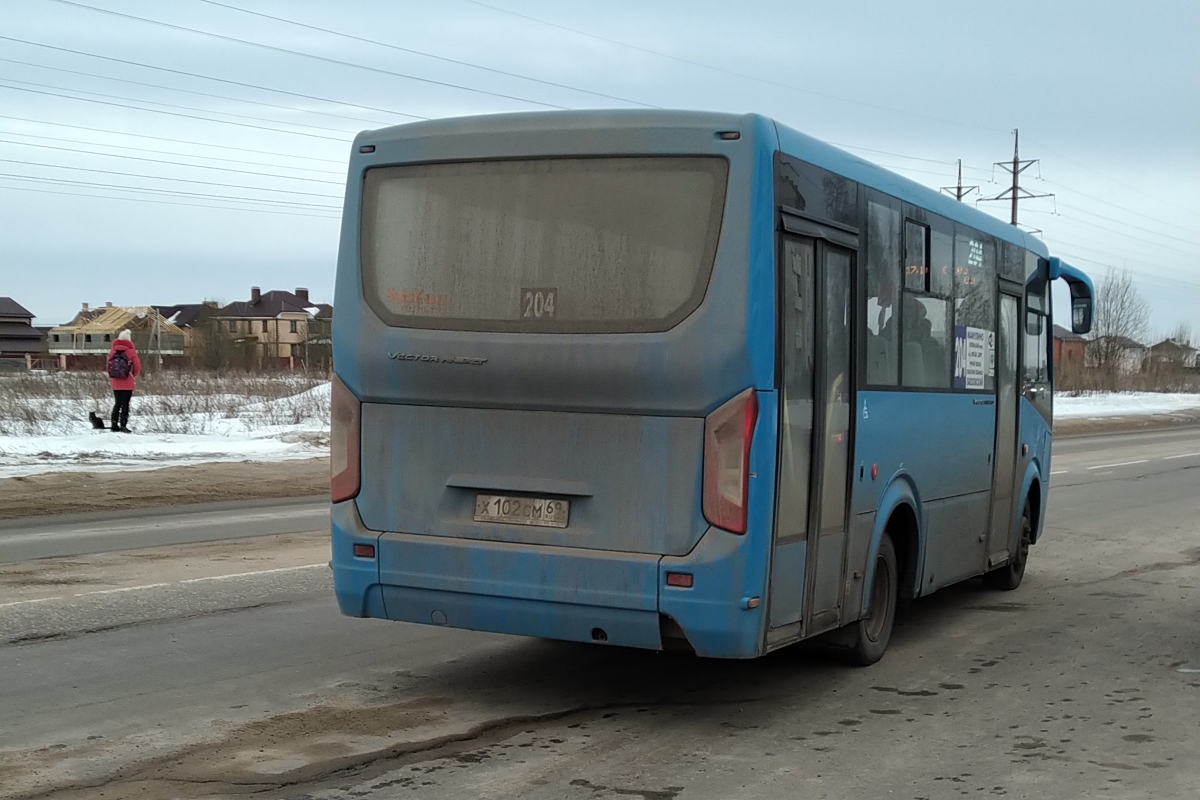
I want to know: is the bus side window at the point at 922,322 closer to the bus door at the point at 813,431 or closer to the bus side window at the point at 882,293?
the bus side window at the point at 882,293

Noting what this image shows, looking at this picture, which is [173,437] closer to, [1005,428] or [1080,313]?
[1080,313]

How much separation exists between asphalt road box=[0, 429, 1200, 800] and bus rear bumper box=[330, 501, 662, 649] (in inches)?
18.6

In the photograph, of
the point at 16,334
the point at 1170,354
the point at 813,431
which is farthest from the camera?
the point at 16,334

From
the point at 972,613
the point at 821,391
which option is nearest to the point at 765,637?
the point at 821,391

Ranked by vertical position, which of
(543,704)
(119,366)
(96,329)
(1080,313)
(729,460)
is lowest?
(543,704)

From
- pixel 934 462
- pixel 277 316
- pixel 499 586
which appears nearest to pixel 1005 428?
pixel 934 462

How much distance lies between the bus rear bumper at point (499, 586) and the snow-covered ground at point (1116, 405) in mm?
46299

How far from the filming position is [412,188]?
22.8 feet

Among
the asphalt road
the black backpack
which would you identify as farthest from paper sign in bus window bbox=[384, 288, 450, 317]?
the black backpack

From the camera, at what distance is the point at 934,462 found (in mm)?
8719

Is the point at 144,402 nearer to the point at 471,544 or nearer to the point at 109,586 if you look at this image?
the point at 109,586

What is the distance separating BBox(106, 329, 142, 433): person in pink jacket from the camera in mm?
24484

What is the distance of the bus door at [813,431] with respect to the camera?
6531 mm

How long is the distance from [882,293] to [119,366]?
1955 cm
